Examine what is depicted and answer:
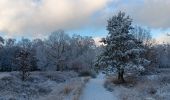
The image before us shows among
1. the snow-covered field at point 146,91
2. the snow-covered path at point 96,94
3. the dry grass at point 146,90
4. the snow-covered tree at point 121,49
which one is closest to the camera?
the snow-covered field at point 146,91

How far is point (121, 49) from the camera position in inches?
1882

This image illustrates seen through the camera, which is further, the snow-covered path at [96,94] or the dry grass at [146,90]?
the snow-covered path at [96,94]

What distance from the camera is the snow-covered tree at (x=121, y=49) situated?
154 feet

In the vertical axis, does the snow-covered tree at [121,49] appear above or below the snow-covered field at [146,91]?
above

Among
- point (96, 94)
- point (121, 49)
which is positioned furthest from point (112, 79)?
point (96, 94)

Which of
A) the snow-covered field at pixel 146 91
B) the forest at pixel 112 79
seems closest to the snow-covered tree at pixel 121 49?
the forest at pixel 112 79

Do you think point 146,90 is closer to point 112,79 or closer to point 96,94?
point 96,94

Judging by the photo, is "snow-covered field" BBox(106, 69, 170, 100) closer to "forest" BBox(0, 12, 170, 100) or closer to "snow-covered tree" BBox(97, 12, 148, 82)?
"forest" BBox(0, 12, 170, 100)

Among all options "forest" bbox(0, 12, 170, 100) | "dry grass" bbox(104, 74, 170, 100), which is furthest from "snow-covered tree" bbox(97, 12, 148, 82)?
"dry grass" bbox(104, 74, 170, 100)

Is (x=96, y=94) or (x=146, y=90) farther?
(x=96, y=94)

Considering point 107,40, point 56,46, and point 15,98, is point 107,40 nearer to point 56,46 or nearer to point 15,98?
point 15,98

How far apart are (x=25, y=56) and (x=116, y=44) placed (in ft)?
42.5

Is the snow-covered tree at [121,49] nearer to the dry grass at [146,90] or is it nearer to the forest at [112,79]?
the forest at [112,79]

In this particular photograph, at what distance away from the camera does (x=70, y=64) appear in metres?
110
